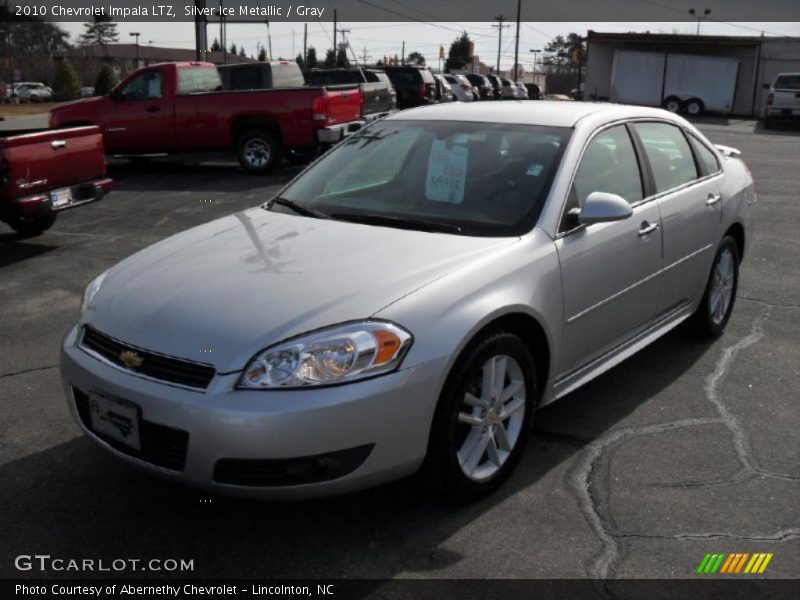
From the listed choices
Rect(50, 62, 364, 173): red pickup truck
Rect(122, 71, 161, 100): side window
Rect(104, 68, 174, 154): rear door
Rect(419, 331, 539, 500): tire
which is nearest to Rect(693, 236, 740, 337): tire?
Rect(419, 331, 539, 500): tire

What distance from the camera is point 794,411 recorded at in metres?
4.54

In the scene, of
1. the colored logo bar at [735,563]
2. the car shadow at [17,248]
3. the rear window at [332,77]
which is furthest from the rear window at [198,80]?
the colored logo bar at [735,563]

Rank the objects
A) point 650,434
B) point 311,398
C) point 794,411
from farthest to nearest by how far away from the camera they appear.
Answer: point 794,411, point 650,434, point 311,398

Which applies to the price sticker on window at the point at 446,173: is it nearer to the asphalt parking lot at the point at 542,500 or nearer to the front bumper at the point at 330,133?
the asphalt parking lot at the point at 542,500

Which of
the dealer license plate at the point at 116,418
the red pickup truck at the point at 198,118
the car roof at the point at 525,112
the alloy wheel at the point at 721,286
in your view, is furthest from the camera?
the red pickup truck at the point at 198,118

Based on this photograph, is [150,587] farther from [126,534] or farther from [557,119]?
[557,119]

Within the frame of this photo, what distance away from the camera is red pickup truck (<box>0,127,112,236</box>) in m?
7.90

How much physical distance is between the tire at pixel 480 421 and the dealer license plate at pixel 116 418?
3.62 feet

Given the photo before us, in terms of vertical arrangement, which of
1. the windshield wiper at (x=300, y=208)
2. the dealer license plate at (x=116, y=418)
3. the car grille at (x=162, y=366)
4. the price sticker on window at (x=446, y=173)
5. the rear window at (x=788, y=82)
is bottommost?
the dealer license plate at (x=116, y=418)

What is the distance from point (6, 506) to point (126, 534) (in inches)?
24.3

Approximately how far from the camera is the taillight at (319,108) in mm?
14117

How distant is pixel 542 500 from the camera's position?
3.56m

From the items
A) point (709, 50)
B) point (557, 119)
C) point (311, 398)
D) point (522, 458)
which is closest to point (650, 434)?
point (522, 458)

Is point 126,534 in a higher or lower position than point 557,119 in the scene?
lower
